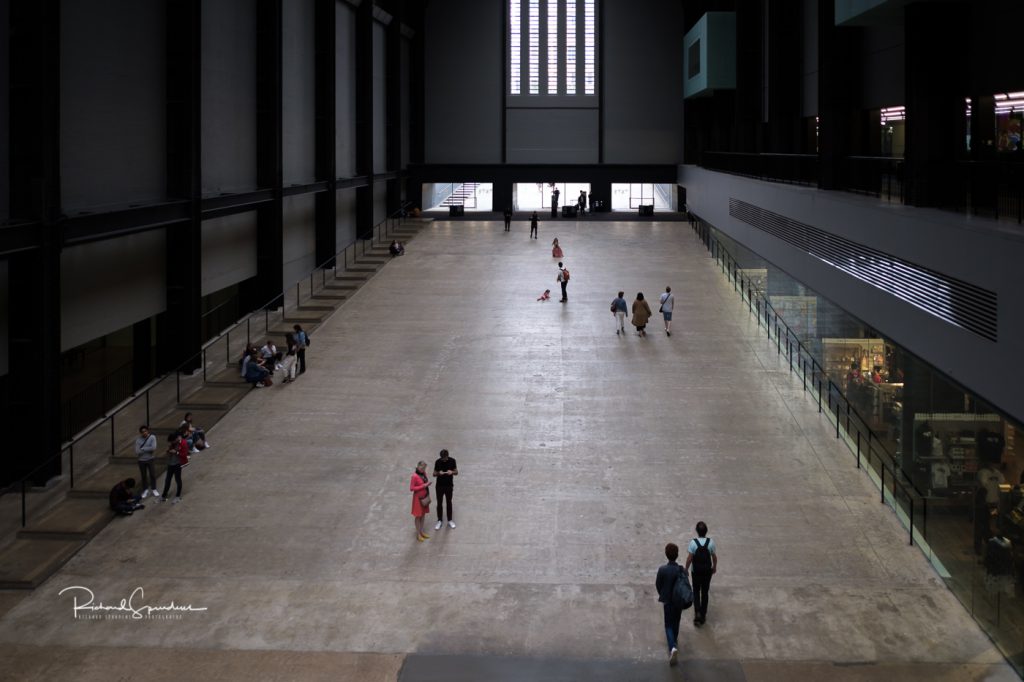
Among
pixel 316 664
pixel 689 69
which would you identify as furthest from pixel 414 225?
pixel 316 664

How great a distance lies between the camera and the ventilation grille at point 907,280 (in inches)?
517

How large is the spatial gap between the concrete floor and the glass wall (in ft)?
1.39

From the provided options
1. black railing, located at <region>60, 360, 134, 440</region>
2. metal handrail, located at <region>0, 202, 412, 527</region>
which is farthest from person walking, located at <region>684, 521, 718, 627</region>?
black railing, located at <region>60, 360, 134, 440</region>

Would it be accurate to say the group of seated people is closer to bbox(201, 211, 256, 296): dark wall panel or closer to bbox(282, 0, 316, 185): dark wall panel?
bbox(201, 211, 256, 296): dark wall panel

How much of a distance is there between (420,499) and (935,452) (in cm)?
943

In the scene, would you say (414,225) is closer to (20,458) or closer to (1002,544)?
(20,458)

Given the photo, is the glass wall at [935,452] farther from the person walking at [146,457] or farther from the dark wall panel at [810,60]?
the person walking at [146,457]

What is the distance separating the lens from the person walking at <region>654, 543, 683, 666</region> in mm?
10969

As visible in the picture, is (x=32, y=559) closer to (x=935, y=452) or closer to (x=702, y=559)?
(x=702, y=559)

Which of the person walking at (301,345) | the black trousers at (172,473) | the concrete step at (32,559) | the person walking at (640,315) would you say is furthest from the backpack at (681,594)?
the person walking at (640,315)

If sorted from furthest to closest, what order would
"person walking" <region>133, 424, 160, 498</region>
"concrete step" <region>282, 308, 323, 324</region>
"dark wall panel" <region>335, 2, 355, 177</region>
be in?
"dark wall panel" <region>335, 2, 355, 177</region> → "concrete step" <region>282, 308, 323, 324</region> → "person walking" <region>133, 424, 160, 498</region>

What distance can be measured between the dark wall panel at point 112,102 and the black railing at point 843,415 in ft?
50.0

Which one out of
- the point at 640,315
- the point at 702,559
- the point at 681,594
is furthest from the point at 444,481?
the point at 640,315

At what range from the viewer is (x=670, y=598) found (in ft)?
36.0
